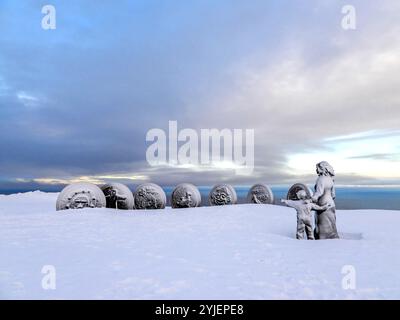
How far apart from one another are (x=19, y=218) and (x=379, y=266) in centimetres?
1293

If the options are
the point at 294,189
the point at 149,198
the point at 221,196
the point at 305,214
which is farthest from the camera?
the point at 221,196

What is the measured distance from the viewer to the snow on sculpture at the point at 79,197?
643 inches

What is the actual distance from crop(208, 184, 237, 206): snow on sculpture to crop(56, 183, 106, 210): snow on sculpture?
25.3 ft

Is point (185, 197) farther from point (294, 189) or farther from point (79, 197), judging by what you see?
point (79, 197)

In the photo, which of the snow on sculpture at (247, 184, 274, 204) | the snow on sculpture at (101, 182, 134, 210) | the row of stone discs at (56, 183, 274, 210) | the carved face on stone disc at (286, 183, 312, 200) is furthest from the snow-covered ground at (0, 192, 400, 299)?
the snow on sculpture at (247, 184, 274, 204)

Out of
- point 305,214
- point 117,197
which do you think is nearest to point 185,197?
point 117,197

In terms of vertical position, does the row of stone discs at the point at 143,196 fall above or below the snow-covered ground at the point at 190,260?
above

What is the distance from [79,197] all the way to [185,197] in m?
6.84

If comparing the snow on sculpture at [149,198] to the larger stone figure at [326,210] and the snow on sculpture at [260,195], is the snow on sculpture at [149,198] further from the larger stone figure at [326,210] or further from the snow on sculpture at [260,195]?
the larger stone figure at [326,210]

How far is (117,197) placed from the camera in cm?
1956

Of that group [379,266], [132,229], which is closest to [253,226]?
[132,229]

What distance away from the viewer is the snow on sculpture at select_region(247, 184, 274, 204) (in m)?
23.5

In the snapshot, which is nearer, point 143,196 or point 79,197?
point 79,197

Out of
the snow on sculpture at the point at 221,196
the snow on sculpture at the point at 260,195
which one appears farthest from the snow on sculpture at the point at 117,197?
the snow on sculpture at the point at 260,195
